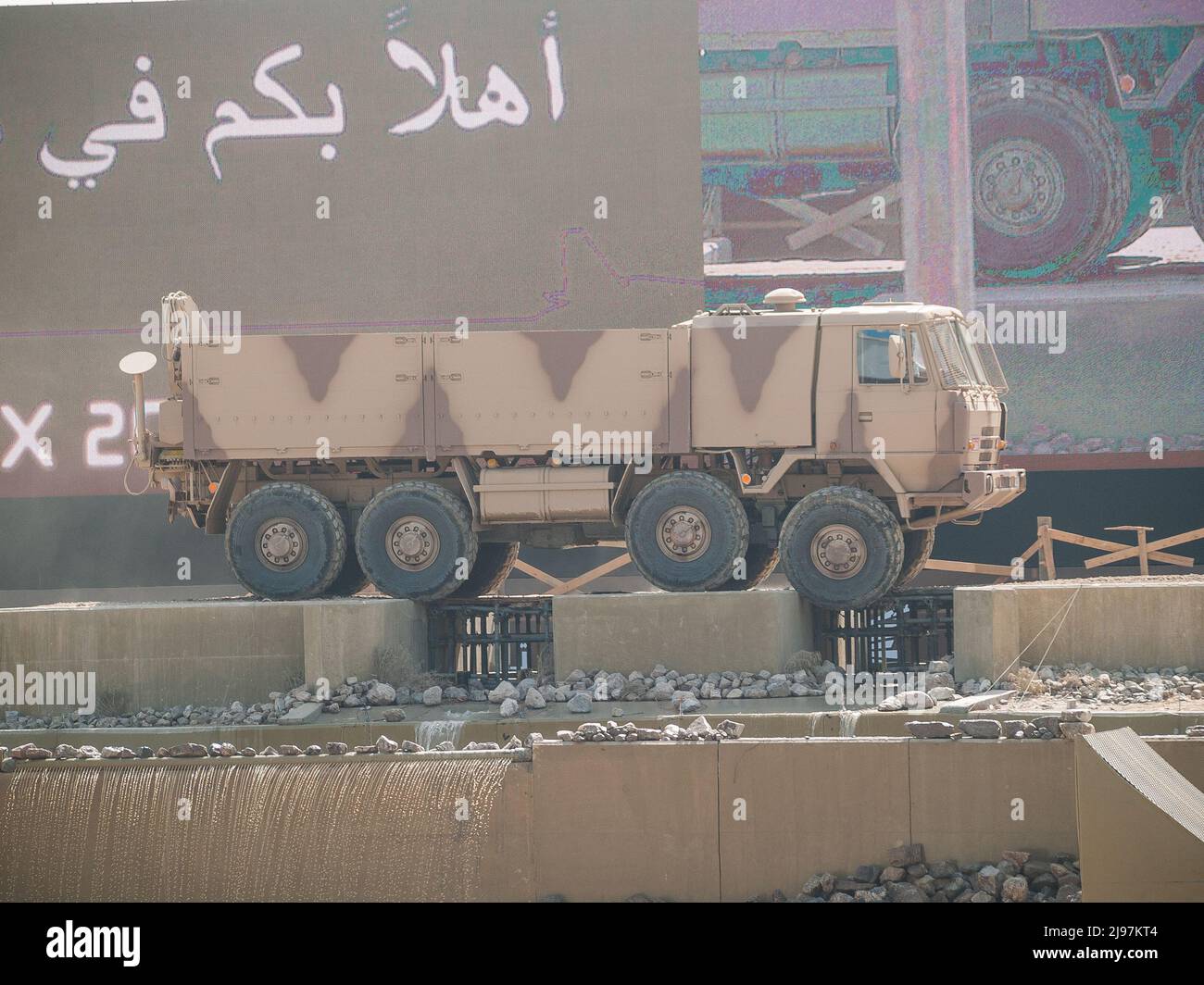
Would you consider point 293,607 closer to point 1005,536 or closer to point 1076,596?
point 1076,596

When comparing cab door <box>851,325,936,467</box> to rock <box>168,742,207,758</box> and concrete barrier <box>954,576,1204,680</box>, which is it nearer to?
concrete barrier <box>954,576,1204,680</box>

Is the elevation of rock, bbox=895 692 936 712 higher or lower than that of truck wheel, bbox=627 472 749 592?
lower

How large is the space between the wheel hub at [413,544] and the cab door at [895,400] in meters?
3.40

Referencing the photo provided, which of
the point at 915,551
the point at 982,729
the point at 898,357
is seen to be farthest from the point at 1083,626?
the point at 982,729

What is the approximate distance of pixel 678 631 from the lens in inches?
537

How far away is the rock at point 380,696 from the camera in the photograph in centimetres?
1345

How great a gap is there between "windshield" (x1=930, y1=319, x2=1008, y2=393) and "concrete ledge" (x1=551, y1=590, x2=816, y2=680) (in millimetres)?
2080

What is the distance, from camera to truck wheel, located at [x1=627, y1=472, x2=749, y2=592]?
46.6 feet

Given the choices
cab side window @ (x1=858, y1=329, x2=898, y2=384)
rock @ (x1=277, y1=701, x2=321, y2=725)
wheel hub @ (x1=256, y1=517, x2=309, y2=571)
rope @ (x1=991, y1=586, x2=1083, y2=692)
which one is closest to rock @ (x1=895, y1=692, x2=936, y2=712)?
Answer: rope @ (x1=991, y1=586, x2=1083, y2=692)

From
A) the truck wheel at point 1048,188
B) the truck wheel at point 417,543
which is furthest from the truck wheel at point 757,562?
the truck wheel at point 1048,188

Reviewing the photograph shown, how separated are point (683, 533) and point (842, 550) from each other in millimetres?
1251

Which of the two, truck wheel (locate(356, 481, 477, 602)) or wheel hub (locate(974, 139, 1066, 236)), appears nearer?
truck wheel (locate(356, 481, 477, 602))

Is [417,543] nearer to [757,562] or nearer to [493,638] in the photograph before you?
[493,638]
